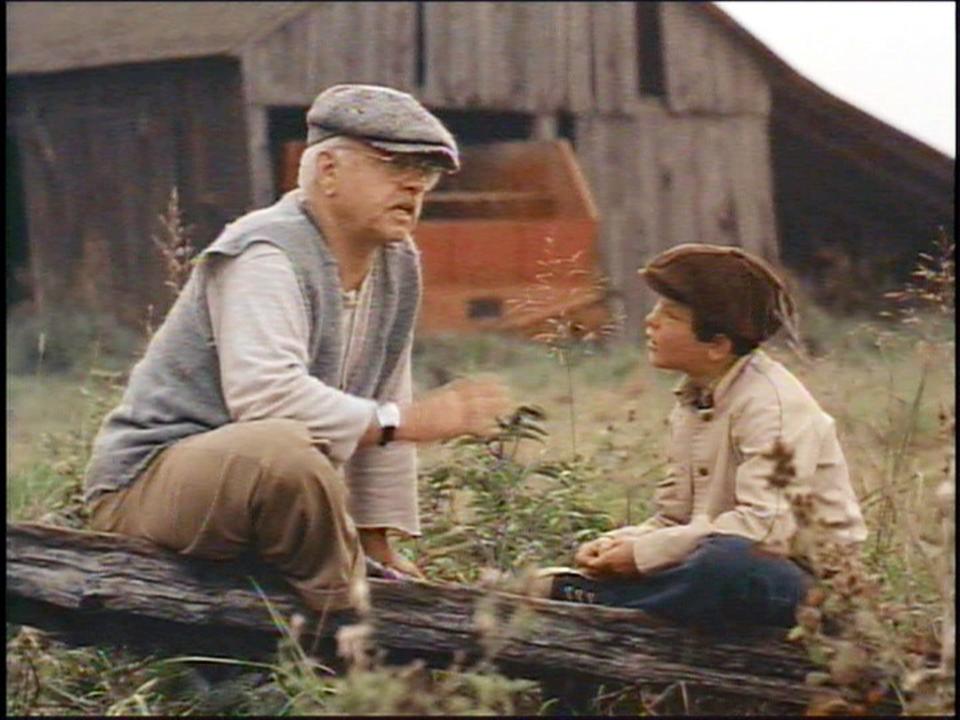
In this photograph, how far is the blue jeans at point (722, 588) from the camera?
3783 millimetres

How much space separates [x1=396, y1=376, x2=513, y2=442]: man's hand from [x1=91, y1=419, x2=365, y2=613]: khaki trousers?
0.20 m

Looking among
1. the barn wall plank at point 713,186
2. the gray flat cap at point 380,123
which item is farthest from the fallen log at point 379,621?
the barn wall plank at point 713,186

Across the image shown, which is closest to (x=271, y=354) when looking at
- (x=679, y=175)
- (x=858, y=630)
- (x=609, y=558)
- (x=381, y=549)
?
(x=381, y=549)

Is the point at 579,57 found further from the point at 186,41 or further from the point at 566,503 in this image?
the point at 566,503

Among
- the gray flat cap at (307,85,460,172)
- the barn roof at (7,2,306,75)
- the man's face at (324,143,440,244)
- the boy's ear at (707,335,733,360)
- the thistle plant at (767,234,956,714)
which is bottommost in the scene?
the thistle plant at (767,234,956,714)

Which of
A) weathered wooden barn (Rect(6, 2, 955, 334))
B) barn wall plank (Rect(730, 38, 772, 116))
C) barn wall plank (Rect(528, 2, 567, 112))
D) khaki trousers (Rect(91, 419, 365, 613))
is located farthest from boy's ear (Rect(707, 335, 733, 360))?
barn wall plank (Rect(730, 38, 772, 116))

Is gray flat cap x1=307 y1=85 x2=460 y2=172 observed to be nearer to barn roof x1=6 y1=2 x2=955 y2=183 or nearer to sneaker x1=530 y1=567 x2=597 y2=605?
sneaker x1=530 y1=567 x2=597 y2=605

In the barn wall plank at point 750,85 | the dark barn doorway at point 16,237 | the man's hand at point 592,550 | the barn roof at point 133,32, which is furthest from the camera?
the dark barn doorway at point 16,237

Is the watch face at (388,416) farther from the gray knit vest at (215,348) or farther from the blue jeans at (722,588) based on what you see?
the blue jeans at (722,588)

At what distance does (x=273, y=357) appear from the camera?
142 inches

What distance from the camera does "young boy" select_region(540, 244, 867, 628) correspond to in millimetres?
3689

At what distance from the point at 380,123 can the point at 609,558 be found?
3.01ft

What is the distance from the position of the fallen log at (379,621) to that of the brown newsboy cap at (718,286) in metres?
0.60

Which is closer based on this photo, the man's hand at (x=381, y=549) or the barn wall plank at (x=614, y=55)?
the man's hand at (x=381, y=549)
